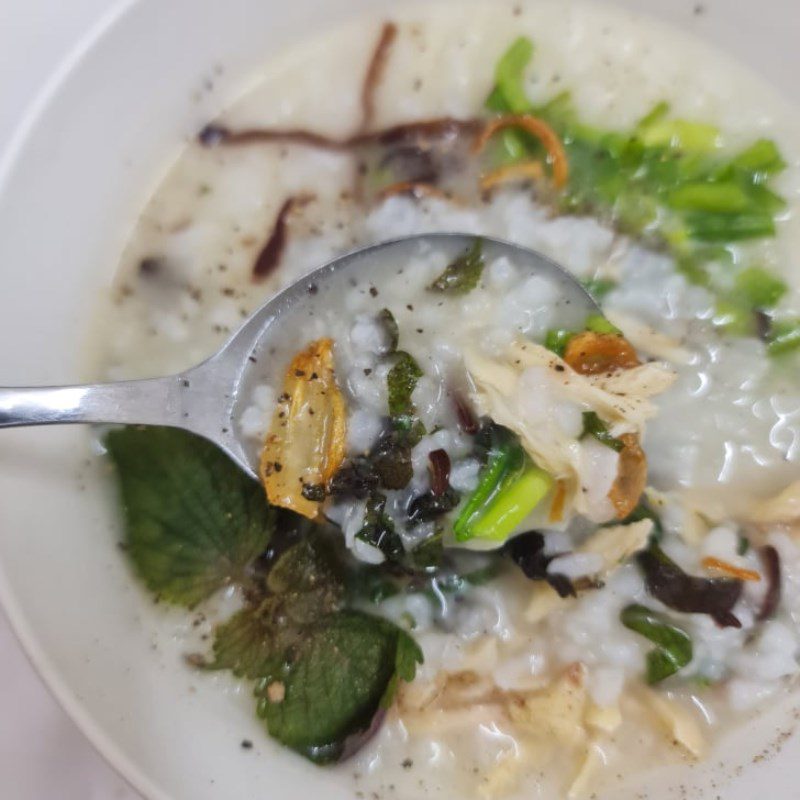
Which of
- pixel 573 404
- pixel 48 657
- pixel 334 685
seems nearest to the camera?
pixel 48 657

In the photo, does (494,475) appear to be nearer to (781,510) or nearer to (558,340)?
(558,340)

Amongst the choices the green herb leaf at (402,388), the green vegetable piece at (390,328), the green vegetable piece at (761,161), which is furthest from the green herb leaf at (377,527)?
the green vegetable piece at (761,161)

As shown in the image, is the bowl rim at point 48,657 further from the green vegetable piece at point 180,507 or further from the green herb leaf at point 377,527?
the green herb leaf at point 377,527

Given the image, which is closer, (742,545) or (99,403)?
A: (99,403)

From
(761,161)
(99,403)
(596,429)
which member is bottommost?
(596,429)

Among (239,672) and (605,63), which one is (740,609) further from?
(605,63)

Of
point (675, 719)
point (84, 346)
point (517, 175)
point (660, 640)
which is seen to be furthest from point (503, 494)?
point (84, 346)

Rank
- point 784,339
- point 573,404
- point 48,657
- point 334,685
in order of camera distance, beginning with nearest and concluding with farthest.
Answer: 1. point 48,657
2. point 573,404
3. point 334,685
4. point 784,339

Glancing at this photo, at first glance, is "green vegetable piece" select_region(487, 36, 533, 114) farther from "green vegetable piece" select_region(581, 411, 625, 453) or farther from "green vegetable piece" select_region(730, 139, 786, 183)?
"green vegetable piece" select_region(581, 411, 625, 453)
